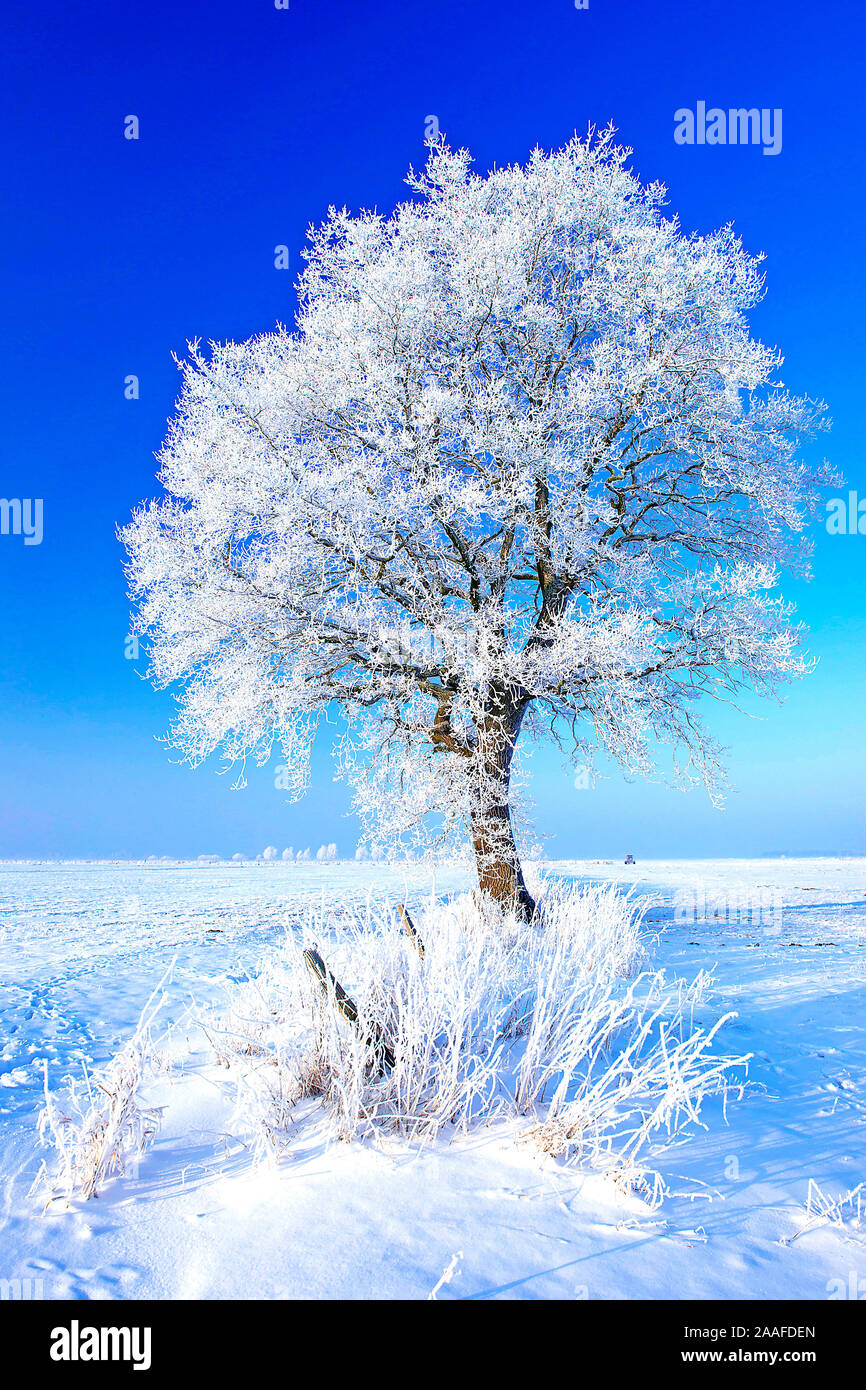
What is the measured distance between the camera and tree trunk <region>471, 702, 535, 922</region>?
34.8ft

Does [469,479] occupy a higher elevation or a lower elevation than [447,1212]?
higher

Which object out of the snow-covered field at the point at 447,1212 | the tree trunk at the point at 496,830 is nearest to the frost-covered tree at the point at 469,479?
the tree trunk at the point at 496,830

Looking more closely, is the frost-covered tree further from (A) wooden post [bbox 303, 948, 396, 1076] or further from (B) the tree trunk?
(A) wooden post [bbox 303, 948, 396, 1076]

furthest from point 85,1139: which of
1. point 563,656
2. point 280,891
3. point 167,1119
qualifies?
point 280,891

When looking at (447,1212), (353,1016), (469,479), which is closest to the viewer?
(447,1212)

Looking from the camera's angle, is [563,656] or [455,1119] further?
[563,656]

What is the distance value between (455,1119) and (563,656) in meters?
6.73

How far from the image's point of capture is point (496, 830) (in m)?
10.8

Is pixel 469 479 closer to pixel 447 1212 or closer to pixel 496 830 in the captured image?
pixel 496 830

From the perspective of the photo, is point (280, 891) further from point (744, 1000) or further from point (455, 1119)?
point (455, 1119)

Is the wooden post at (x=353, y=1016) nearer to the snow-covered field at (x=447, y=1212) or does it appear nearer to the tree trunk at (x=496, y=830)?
the snow-covered field at (x=447, y=1212)

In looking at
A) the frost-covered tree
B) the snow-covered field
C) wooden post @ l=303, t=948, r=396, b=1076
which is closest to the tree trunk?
the frost-covered tree

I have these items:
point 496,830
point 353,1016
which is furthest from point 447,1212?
point 496,830

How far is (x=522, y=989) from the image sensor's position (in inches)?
209
